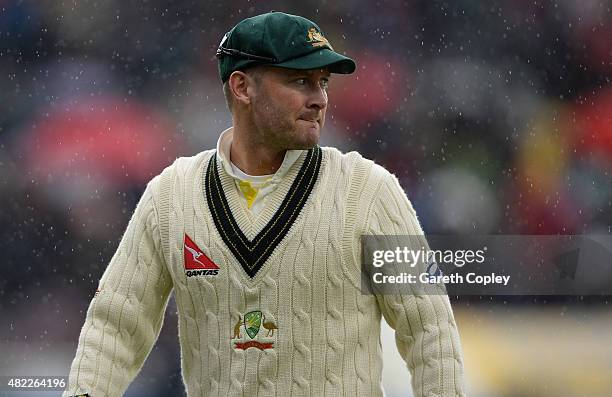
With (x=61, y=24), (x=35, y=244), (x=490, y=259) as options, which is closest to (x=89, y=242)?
(x=35, y=244)

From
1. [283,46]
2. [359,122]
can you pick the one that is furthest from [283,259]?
[359,122]

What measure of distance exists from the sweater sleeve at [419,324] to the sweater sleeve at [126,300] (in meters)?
0.56

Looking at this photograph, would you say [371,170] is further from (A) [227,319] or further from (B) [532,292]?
(B) [532,292]

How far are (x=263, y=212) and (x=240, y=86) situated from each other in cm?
31

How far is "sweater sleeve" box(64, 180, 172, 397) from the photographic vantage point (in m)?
2.92

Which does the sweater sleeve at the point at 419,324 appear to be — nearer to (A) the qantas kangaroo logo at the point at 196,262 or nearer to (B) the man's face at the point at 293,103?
(B) the man's face at the point at 293,103

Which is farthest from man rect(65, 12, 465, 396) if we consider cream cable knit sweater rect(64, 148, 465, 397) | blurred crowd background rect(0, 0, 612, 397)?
blurred crowd background rect(0, 0, 612, 397)

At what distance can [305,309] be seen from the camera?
2793mm

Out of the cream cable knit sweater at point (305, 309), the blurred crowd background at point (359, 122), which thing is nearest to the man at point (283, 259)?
the cream cable knit sweater at point (305, 309)

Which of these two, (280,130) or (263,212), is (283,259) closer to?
(263,212)

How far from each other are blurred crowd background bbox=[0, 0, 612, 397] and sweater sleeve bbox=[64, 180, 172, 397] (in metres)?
3.08

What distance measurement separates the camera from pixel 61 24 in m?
6.73

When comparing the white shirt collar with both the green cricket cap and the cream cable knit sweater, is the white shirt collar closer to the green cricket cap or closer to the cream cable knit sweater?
the cream cable knit sweater

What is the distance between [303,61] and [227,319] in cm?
64
